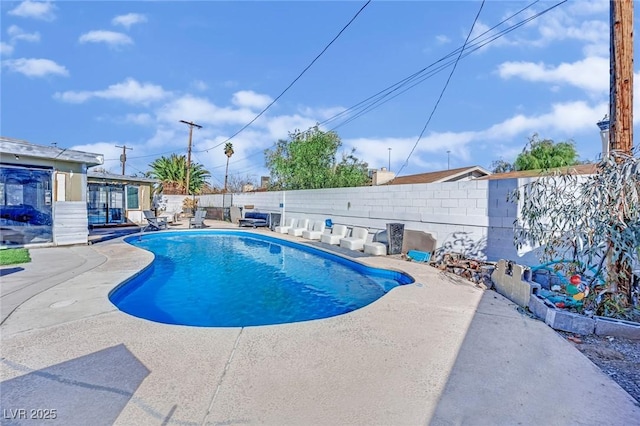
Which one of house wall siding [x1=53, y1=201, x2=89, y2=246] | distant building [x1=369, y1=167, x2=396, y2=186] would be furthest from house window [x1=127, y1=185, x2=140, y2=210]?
distant building [x1=369, y1=167, x2=396, y2=186]

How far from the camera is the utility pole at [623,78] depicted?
394cm

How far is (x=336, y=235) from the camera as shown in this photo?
10.8 meters

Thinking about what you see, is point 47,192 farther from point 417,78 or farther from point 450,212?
point 417,78

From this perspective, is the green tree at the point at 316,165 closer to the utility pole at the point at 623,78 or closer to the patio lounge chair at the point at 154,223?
the patio lounge chair at the point at 154,223

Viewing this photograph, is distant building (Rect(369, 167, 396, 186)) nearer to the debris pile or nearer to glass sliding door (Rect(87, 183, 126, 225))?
the debris pile

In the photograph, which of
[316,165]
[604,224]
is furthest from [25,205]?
[604,224]

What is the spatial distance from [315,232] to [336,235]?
119 cm

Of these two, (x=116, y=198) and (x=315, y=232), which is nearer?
(x=315, y=232)

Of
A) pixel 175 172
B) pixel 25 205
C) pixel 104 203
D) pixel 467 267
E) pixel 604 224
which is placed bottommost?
pixel 467 267

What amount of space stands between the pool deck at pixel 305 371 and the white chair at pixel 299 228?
8.55 meters

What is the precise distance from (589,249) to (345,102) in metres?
16.0

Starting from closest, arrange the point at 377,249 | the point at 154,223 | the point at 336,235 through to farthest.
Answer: the point at 377,249, the point at 336,235, the point at 154,223

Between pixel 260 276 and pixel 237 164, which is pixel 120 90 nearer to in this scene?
pixel 237 164

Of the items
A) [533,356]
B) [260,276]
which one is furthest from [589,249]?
[260,276]
